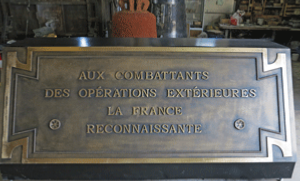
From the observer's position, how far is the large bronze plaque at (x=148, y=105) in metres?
1.39

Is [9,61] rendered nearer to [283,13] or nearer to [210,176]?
[210,176]

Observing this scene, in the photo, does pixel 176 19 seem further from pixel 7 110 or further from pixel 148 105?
pixel 7 110

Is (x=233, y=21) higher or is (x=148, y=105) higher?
(x=233, y=21)

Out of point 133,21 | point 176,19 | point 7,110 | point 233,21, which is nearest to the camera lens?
point 7,110

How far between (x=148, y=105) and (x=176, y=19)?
5.90 feet

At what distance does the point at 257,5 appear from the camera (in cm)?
891

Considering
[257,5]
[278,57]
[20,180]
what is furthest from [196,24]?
[20,180]

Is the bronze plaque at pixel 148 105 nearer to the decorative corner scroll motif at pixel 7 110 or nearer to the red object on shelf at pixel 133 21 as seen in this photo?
the decorative corner scroll motif at pixel 7 110

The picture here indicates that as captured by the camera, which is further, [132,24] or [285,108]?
[132,24]

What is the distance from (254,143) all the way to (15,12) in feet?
25.0

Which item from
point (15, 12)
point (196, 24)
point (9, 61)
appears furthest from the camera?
point (196, 24)

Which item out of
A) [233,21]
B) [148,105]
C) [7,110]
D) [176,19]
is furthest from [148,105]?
[233,21]

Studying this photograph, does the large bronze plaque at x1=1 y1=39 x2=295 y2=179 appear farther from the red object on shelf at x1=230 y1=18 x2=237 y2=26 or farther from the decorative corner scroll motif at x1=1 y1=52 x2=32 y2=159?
the red object on shelf at x1=230 y1=18 x2=237 y2=26

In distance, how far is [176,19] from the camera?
9.63 ft
